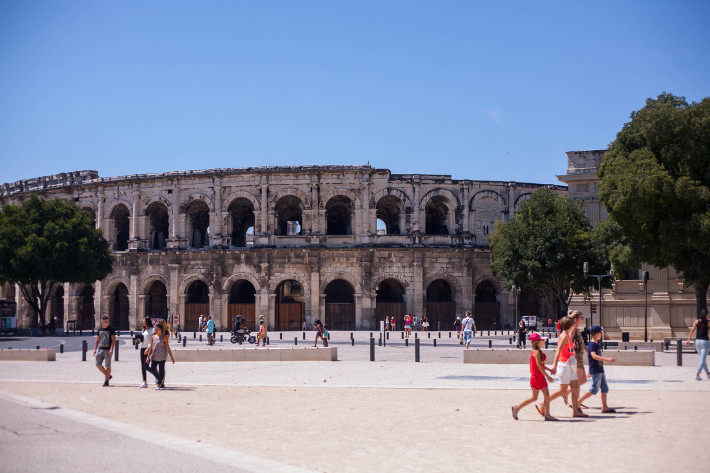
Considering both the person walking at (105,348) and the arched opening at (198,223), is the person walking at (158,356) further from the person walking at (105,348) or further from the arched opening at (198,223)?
the arched opening at (198,223)

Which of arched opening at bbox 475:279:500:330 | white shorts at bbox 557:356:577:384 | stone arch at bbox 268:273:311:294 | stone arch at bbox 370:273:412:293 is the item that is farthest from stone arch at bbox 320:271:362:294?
white shorts at bbox 557:356:577:384


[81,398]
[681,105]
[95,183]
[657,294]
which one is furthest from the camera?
[95,183]

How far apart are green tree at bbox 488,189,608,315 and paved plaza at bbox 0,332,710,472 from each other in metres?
16.5

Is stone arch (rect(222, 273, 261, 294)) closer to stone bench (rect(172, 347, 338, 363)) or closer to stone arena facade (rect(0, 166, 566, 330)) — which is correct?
stone arena facade (rect(0, 166, 566, 330))

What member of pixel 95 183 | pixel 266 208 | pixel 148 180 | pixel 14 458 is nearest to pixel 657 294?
pixel 266 208

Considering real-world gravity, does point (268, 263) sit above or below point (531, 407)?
above

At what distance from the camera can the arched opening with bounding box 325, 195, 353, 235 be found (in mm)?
46625

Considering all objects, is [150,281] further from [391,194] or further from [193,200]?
[391,194]

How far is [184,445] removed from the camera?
26.7 ft

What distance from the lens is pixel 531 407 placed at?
11.3 metres

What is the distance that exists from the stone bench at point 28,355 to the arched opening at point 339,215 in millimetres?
25565

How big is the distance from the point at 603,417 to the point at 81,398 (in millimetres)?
9049

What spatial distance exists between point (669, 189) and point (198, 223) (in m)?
34.3

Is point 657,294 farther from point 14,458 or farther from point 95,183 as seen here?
point 95,183
